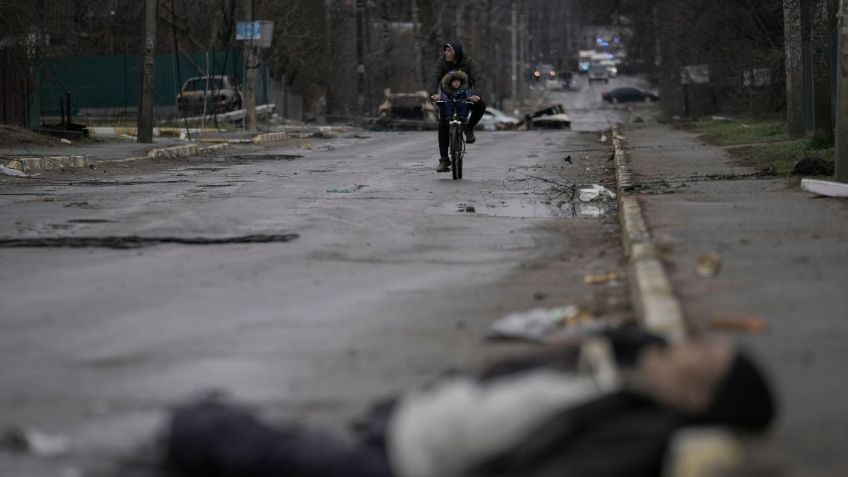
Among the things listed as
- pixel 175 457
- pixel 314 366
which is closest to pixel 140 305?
pixel 314 366

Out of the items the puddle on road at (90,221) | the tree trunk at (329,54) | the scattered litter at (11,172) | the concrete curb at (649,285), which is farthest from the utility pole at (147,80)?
the tree trunk at (329,54)

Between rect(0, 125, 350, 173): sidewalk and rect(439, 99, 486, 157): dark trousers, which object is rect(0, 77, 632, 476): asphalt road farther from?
rect(0, 125, 350, 173): sidewalk

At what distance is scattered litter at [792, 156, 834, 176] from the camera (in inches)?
639

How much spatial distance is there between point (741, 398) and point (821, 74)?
19998 mm

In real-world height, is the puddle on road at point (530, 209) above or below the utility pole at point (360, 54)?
below

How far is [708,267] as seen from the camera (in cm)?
809

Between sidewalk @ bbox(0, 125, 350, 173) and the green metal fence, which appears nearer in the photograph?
sidewalk @ bbox(0, 125, 350, 173)

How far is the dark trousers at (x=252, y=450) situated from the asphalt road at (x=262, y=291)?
45 centimetres

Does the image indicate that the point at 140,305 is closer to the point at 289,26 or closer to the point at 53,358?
the point at 53,358

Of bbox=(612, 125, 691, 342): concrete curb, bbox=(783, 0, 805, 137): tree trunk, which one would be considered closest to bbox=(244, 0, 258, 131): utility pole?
bbox=(783, 0, 805, 137): tree trunk

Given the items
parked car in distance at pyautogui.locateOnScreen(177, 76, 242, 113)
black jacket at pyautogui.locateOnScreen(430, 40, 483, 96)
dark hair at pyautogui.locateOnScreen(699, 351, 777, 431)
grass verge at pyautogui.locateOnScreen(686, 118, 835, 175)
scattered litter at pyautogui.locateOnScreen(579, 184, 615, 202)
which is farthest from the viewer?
parked car in distance at pyautogui.locateOnScreen(177, 76, 242, 113)

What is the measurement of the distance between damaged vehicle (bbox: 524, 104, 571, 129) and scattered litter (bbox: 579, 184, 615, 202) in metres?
34.9

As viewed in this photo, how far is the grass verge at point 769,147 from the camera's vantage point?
1916 cm

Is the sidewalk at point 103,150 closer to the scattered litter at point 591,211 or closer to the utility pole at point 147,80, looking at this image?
the utility pole at point 147,80
